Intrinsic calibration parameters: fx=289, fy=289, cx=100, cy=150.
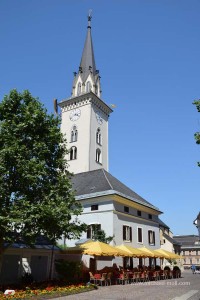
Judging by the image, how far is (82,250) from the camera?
21594mm

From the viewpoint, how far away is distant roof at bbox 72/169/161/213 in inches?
1198

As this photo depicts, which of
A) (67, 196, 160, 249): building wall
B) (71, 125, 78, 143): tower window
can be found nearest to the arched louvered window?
(71, 125, 78, 143): tower window

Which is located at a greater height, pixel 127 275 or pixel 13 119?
pixel 13 119

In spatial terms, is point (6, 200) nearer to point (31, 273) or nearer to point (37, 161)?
point (37, 161)

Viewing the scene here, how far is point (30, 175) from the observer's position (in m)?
16.7

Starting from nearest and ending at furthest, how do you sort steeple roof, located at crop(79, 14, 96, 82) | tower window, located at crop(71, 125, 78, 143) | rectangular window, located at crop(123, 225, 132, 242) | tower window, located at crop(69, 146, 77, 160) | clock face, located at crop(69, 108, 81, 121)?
rectangular window, located at crop(123, 225, 132, 242)
tower window, located at crop(69, 146, 77, 160)
tower window, located at crop(71, 125, 78, 143)
clock face, located at crop(69, 108, 81, 121)
steeple roof, located at crop(79, 14, 96, 82)

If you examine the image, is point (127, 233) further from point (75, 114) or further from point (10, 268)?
point (75, 114)

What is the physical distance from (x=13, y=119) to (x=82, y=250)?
35.6 feet

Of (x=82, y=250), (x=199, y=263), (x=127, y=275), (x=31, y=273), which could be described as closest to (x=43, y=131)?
(x=82, y=250)

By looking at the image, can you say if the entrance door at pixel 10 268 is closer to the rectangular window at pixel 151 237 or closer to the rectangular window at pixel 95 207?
the rectangular window at pixel 95 207

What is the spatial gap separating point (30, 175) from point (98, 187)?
1606cm

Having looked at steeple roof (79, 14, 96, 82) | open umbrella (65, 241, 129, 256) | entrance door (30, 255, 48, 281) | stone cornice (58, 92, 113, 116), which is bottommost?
entrance door (30, 255, 48, 281)

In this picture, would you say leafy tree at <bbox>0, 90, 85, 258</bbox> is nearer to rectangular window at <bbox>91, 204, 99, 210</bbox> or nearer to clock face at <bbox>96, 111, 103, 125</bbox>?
rectangular window at <bbox>91, 204, 99, 210</bbox>

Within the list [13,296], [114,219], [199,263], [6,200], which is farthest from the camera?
[199,263]
